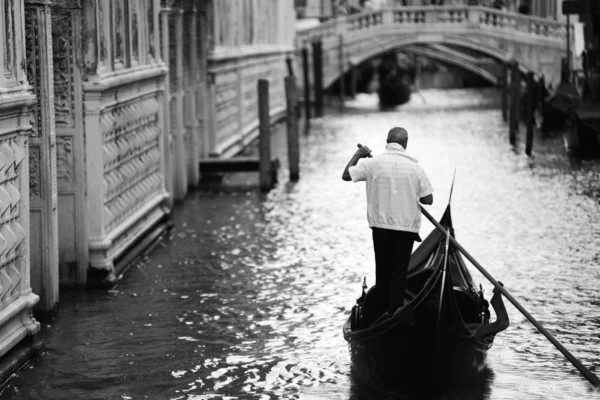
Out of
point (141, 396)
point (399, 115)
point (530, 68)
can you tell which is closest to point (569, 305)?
point (141, 396)

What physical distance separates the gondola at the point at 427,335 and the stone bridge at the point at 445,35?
79.9 ft

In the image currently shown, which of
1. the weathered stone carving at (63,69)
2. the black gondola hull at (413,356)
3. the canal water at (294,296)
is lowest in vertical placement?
the canal water at (294,296)

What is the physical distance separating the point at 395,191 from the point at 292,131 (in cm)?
954

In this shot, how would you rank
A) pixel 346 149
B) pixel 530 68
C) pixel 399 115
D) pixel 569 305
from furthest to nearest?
1. pixel 530 68
2. pixel 399 115
3. pixel 346 149
4. pixel 569 305

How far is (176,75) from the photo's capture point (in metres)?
15.5

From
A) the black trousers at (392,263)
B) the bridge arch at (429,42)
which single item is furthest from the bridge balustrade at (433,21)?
the black trousers at (392,263)

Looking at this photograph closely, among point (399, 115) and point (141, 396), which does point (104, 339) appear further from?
point (399, 115)

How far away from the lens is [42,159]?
9.01 m

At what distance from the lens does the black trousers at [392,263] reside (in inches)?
297

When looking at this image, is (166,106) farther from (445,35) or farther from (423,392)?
(445,35)

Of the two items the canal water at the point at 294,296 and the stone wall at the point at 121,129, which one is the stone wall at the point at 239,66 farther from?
the stone wall at the point at 121,129

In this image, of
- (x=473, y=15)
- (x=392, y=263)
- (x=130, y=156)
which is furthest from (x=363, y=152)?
(x=473, y=15)

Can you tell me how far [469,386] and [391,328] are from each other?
2.40 ft

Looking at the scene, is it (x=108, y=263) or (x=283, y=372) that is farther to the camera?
(x=108, y=263)
